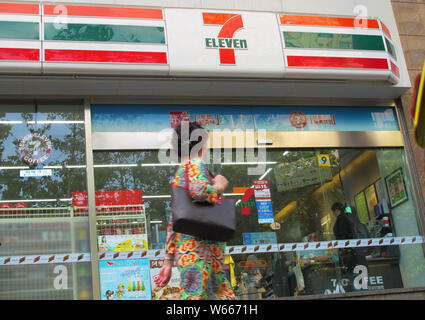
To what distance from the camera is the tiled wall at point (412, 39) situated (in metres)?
8.30

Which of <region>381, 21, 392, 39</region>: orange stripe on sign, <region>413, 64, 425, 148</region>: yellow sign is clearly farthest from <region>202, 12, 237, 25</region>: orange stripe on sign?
<region>413, 64, 425, 148</region>: yellow sign

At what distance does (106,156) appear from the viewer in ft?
23.7

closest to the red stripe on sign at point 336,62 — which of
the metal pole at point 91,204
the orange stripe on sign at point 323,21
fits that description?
the orange stripe on sign at point 323,21

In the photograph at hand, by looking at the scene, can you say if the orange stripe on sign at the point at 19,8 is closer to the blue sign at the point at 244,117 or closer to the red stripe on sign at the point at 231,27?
the blue sign at the point at 244,117

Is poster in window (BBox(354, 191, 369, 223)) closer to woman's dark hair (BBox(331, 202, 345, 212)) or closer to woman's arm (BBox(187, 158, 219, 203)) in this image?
woman's dark hair (BBox(331, 202, 345, 212))

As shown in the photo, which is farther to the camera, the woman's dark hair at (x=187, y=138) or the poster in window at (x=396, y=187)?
the poster in window at (x=396, y=187)

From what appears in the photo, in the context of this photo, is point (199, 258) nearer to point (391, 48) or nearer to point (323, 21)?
point (323, 21)

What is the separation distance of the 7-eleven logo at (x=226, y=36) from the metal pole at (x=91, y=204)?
6.44 ft

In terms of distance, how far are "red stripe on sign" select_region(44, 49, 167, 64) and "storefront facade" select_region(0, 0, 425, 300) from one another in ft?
0.05

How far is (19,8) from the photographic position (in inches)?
263

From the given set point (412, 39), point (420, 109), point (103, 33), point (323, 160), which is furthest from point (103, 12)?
point (420, 109)

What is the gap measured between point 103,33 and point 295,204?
11.8ft
